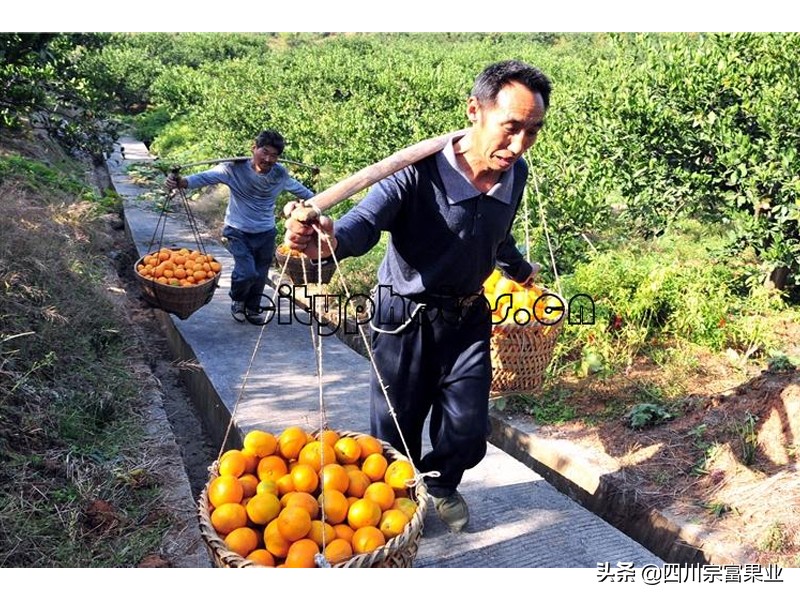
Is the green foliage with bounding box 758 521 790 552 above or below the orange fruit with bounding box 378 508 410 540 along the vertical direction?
below

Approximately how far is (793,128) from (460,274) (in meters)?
4.14

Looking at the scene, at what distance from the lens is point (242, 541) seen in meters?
2.26

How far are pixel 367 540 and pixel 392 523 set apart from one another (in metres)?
0.11

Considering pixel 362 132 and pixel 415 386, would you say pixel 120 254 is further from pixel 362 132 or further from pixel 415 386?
pixel 415 386

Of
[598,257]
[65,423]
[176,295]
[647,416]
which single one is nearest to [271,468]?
[65,423]

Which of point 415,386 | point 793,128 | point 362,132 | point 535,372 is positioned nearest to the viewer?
point 415,386

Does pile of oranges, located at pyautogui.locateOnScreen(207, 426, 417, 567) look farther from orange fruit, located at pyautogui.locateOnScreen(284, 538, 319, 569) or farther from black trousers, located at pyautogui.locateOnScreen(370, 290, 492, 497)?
black trousers, located at pyautogui.locateOnScreen(370, 290, 492, 497)

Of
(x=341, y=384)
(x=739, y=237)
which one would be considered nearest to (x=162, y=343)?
(x=341, y=384)

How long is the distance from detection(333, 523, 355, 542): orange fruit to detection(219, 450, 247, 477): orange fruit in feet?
1.33

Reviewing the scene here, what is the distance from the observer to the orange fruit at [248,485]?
8.08 feet

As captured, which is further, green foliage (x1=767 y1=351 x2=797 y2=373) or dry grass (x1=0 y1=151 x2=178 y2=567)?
green foliage (x1=767 y1=351 x2=797 y2=373)

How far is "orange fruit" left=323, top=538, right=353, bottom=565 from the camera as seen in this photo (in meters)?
2.24

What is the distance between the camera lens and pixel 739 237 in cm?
604

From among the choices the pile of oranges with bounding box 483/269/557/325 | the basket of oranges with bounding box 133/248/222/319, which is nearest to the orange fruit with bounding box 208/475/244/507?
the pile of oranges with bounding box 483/269/557/325
